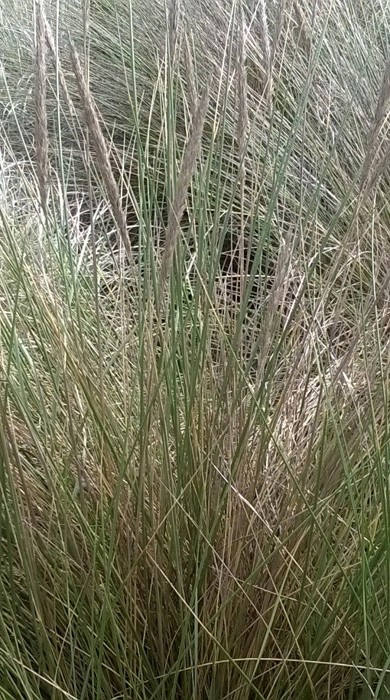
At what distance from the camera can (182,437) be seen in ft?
2.31

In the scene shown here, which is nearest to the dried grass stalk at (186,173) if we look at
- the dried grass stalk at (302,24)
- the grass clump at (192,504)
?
the grass clump at (192,504)

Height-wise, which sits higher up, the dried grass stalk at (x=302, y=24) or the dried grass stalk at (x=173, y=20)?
the dried grass stalk at (x=302, y=24)

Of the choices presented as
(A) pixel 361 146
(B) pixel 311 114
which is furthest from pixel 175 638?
(B) pixel 311 114

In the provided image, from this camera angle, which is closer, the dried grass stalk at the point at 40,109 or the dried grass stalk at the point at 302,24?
the dried grass stalk at the point at 40,109

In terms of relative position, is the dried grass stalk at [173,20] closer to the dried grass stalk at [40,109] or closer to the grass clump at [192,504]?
the grass clump at [192,504]

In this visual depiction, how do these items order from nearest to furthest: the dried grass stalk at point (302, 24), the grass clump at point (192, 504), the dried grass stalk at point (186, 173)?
the dried grass stalk at point (186, 173) < the grass clump at point (192, 504) < the dried grass stalk at point (302, 24)

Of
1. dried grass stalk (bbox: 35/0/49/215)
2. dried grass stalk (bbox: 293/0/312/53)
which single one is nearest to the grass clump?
dried grass stalk (bbox: 35/0/49/215)

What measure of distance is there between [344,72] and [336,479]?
3.77ft

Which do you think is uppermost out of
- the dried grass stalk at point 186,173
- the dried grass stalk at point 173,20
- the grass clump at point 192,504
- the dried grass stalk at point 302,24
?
the dried grass stalk at point 302,24

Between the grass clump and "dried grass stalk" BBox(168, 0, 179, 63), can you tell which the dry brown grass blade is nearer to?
the grass clump

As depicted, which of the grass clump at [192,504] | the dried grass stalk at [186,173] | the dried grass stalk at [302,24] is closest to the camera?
the dried grass stalk at [186,173]

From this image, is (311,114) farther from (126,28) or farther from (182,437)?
(182,437)

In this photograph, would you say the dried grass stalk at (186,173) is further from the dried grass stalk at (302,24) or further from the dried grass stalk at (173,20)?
the dried grass stalk at (302,24)

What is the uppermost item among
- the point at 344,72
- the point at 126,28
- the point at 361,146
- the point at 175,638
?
the point at 126,28
